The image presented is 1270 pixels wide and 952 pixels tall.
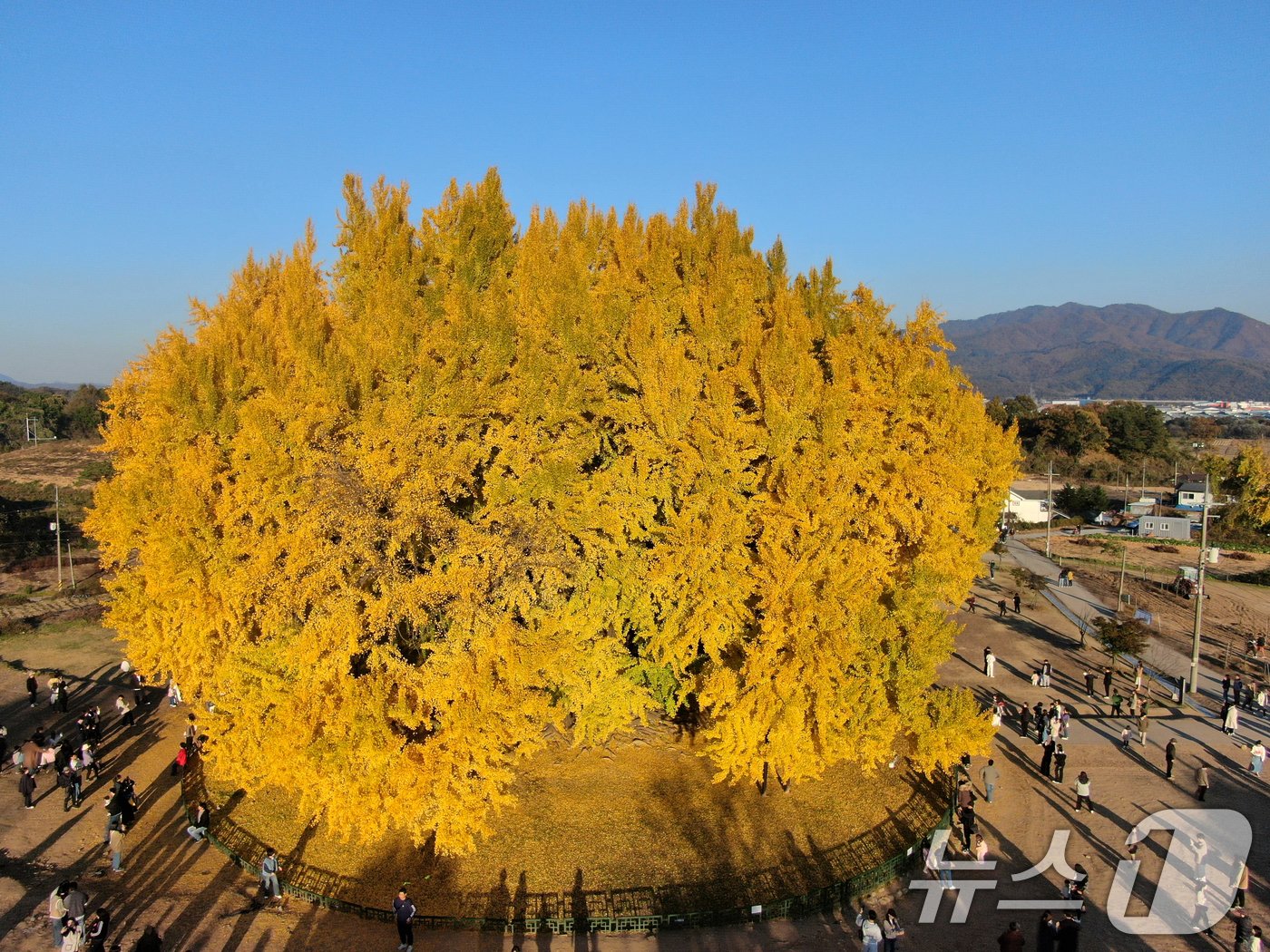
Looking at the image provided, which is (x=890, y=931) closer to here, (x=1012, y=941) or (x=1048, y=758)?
(x=1012, y=941)

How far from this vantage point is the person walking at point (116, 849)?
15.4 m

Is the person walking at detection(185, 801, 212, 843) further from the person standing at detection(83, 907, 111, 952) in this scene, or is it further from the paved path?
the paved path

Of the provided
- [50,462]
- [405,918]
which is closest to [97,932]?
[405,918]

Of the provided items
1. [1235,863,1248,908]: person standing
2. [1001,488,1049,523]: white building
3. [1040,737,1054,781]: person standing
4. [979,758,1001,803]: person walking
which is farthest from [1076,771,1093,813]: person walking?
[1001,488,1049,523]: white building

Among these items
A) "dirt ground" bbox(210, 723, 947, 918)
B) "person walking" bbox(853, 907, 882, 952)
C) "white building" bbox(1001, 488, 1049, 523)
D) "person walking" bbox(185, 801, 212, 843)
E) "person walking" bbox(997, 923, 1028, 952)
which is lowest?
"dirt ground" bbox(210, 723, 947, 918)

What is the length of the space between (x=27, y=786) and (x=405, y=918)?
35.3 ft

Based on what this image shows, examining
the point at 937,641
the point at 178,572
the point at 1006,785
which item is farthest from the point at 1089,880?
the point at 178,572

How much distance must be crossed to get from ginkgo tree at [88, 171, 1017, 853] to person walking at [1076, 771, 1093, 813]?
9.54 feet

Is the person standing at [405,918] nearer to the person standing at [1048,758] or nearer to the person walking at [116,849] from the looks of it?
the person walking at [116,849]

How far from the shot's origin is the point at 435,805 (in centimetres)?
1423

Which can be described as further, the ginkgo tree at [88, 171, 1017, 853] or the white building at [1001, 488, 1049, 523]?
the white building at [1001, 488, 1049, 523]

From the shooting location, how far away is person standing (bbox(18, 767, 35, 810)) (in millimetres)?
17625

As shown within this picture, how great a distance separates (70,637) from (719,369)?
1153 inches

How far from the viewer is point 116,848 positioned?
15.5 meters
